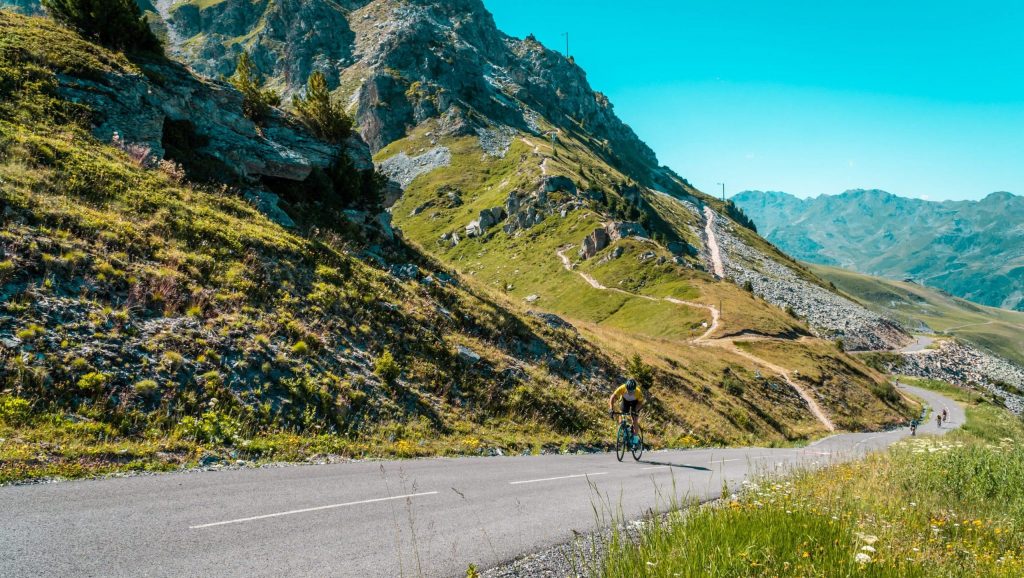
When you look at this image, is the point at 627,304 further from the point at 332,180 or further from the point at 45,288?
the point at 45,288

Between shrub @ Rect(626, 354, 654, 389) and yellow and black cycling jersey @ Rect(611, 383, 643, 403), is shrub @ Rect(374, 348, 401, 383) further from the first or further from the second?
shrub @ Rect(626, 354, 654, 389)

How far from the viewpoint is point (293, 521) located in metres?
8.41

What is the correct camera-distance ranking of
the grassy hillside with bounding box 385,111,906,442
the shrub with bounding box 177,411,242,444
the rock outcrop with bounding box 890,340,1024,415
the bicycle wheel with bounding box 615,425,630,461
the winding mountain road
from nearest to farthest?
the shrub with bounding box 177,411,242,444, the bicycle wheel with bounding box 615,425,630,461, the grassy hillside with bounding box 385,111,906,442, the winding mountain road, the rock outcrop with bounding box 890,340,1024,415

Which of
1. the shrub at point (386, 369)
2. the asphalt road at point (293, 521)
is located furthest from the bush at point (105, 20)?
the asphalt road at point (293, 521)

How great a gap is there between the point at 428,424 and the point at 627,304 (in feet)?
247

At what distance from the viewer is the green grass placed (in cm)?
523

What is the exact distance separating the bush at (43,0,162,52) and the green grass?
41.6 metres

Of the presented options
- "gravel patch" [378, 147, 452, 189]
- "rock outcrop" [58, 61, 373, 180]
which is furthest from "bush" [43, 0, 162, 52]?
"gravel patch" [378, 147, 452, 189]

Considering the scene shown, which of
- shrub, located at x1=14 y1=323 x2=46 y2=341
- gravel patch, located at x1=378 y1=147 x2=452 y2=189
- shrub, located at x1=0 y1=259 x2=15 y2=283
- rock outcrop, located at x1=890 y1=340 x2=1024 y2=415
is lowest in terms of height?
rock outcrop, located at x1=890 y1=340 x2=1024 y2=415

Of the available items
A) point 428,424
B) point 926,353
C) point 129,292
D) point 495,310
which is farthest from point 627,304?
point 926,353

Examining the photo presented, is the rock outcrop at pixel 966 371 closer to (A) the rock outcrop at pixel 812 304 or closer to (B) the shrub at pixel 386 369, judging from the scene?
(A) the rock outcrop at pixel 812 304

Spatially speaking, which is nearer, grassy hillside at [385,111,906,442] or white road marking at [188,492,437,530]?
white road marking at [188,492,437,530]

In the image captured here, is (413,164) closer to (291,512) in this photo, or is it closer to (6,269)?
(6,269)

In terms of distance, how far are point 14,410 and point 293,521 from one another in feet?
24.8
